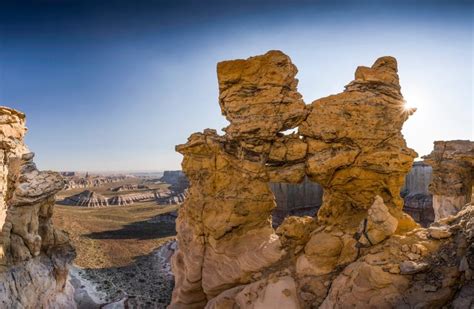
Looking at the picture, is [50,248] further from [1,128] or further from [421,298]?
[421,298]

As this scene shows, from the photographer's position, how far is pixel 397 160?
8070 millimetres

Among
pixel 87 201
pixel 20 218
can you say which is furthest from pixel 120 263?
pixel 87 201

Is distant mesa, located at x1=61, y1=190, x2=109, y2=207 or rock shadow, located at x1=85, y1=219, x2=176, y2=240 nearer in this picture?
rock shadow, located at x1=85, y1=219, x2=176, y2=240

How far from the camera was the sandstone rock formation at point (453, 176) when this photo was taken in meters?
18.7

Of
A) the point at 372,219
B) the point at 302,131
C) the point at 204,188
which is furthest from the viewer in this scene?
the point at 204,188

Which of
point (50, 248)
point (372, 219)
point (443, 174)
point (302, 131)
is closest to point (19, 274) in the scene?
point (50, 248)

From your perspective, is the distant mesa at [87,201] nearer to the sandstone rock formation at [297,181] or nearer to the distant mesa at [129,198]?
the distant mesa at [129,198]

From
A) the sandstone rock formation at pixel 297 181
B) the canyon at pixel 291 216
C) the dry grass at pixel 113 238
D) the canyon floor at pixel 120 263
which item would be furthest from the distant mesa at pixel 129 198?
the sandstone rock formation at pixel 297 181

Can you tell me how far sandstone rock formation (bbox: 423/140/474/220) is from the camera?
18.7 metres

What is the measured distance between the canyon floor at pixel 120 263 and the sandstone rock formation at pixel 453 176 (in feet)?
61.2

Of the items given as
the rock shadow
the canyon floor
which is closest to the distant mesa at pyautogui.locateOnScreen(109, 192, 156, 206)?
the rock shadow

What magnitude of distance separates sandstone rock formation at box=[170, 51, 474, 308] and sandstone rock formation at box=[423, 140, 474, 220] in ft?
44.6

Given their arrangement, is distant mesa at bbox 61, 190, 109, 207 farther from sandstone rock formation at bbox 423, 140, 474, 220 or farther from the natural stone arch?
sandstone rock formation at bbox 423, 140, 474, 220

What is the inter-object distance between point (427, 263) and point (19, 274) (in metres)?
13.4
